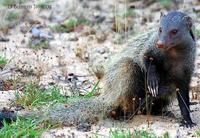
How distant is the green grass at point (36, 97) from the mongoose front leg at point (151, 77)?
0.86 meters

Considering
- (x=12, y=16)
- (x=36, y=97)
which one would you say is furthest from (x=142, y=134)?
(x=12, y=16)

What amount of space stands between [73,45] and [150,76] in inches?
115

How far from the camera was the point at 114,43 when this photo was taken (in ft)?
25.8

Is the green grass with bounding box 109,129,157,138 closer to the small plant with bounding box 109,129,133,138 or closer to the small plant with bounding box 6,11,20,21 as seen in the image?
the small plant with bounding box 109,129,133,138

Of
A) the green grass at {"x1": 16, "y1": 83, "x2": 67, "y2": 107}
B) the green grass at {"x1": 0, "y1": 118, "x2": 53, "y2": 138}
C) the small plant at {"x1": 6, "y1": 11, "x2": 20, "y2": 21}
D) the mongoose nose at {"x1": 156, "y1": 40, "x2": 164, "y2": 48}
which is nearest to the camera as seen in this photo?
the green grass at {"x1": 0, "y1": 118, "x2": 53, "y2": 138}

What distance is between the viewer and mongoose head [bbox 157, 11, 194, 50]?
15.9ft

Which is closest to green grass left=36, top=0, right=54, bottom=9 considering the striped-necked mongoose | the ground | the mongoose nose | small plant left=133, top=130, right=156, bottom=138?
the ground

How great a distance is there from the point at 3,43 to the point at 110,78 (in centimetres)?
270

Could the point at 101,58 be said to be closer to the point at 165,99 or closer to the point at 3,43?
the point at 3,43

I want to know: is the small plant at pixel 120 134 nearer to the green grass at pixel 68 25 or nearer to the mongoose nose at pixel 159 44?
the mongoose nose at pixel 159 44

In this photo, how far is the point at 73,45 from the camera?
25.3 ft

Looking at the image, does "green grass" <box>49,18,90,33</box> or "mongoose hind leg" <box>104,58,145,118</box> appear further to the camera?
"green grass" <box>49,18,90,33</box>

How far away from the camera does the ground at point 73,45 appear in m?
5.09

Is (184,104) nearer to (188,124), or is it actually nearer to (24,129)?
(188,124)
